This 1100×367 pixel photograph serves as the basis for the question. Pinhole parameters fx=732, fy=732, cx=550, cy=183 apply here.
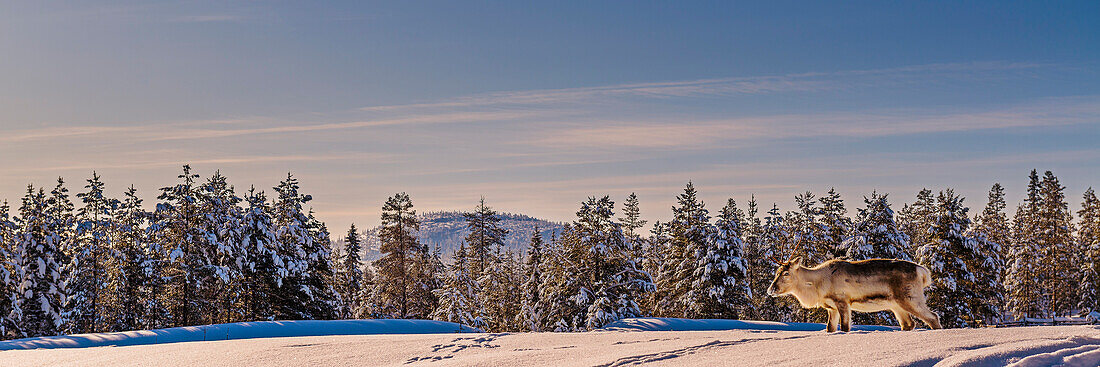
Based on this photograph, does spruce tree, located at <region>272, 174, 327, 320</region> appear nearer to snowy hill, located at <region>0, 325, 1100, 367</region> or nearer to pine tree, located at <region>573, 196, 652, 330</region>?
pine tree, located at <region>573, 196, 652, 330</region>

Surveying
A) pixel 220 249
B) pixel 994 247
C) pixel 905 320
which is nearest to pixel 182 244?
pixel 220 249

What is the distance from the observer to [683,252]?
159ft

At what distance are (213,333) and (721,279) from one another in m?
34.4

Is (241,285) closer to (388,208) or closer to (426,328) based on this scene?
(388,208)

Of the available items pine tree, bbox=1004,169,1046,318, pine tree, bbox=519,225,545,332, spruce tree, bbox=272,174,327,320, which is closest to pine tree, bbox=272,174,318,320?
spruce tree, bbox=272,174,327,320

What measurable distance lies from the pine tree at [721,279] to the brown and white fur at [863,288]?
34716 millimetres

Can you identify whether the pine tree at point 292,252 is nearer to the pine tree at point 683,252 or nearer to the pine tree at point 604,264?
the pine tree at point 604,264

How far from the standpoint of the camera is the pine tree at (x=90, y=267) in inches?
1640

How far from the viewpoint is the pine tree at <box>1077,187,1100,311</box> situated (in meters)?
59.8

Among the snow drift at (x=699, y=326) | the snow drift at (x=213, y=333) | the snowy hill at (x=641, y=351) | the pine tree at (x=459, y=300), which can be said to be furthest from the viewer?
the pine tree at (x=459, y=300)

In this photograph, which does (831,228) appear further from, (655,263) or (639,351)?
(639,351)

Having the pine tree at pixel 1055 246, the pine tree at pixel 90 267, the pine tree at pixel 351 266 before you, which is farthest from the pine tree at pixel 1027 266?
the pine tree at pixel 90 267

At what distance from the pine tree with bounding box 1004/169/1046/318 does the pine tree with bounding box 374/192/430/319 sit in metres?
50.2

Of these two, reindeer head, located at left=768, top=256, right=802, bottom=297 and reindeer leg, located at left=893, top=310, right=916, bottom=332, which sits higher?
→ reindeer head, located at left=768, top=256, right=802, bottom=297
